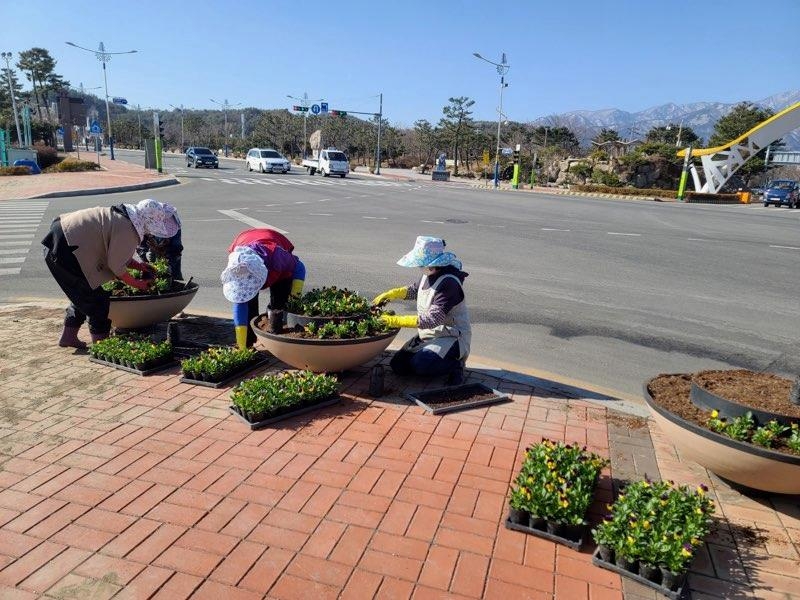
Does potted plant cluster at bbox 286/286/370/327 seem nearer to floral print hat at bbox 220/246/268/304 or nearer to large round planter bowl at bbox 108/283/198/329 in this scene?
floral print hat at bbox 220/246/268/304

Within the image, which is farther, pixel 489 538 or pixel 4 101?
pixel 4 101

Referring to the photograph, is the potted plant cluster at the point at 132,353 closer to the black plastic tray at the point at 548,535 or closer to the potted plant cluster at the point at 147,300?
the potted plant cluster at the point at 147,300

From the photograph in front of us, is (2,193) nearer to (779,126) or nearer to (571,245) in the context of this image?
(571,245)

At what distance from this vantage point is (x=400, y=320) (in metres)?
4.57

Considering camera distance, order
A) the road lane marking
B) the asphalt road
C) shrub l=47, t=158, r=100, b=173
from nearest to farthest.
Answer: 1. the asphalt road
2. the road lane marking
3. shrub l=47, t=158, r=100, b=173

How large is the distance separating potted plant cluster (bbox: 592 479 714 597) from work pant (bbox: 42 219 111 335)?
15.0ft

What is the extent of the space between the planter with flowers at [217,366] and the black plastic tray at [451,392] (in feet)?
4.75

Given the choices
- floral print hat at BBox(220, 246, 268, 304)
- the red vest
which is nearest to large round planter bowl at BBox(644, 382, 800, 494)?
floral print hat at BBox(220, 246, 268, 304)

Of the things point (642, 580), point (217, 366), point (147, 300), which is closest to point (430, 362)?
point (217, 366)

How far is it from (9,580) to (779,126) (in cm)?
4659

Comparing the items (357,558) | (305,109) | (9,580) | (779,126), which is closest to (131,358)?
(9,580)

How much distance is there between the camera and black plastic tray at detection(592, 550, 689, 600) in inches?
99.3

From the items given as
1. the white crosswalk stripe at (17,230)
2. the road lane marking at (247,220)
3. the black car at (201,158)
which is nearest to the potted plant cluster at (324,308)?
the white crosswalk stripe at (17,230)

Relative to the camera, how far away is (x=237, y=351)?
4.88 meters
